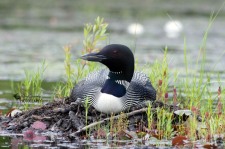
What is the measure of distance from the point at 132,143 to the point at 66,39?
11.3 metres

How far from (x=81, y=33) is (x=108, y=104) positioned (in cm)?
1198

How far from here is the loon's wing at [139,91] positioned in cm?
859

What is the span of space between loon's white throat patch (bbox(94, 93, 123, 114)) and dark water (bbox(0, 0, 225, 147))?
1184mm

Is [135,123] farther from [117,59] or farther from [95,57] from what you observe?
[95,57]

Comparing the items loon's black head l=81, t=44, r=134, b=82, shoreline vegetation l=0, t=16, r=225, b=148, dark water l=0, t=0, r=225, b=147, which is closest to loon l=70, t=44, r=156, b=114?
loon's black head l=81, t=44, r=134, b=82

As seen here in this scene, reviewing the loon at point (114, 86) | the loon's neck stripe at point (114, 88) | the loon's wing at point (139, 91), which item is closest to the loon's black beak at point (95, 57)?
the loon at point (114, 86)

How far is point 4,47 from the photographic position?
17.5 meters

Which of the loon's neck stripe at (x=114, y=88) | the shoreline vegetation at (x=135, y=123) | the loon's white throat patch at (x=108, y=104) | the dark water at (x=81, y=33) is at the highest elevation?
the dark water at (x=81, y=33)

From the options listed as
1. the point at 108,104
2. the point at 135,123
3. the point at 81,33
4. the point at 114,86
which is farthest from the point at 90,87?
the point at 81,33

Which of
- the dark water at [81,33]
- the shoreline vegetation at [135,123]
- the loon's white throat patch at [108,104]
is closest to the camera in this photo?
the shoreline vegetation at [135,123]

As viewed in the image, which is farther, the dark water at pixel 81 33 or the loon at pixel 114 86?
the dark water at pixel 81 33

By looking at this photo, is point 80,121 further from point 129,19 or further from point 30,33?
point 129,19

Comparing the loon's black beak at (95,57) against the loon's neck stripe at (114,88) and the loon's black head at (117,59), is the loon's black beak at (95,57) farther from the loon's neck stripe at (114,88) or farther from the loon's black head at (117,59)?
the loon's neck stripe at (114,88)

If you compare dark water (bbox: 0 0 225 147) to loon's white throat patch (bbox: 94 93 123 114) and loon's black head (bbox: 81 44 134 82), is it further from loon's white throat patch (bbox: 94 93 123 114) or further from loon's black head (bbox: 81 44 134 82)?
loon's black head (bbox: 81 44 134 82)
